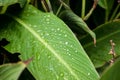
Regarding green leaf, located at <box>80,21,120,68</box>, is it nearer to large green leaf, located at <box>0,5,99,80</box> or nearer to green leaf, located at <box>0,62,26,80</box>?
large green leaf, located at <box>0,5,99,80</box>

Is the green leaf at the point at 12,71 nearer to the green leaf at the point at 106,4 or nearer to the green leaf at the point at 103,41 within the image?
the green leaf at the point at 103,41

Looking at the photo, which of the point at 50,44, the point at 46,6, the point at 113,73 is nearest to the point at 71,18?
Answer: the point at 46,6

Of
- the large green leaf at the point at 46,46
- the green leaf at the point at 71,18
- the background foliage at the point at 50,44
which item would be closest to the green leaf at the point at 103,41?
the background foliage at the point at 50,44

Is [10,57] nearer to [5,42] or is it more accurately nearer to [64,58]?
[5,42]

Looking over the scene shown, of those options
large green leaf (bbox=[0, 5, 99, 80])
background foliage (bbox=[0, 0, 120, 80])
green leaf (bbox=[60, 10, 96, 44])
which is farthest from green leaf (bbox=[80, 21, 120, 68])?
large green leaf (bbox=[0, 5, 99, 80])

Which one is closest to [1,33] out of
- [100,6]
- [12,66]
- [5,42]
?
[5,42]

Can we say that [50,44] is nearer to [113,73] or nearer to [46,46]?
[46,46]
